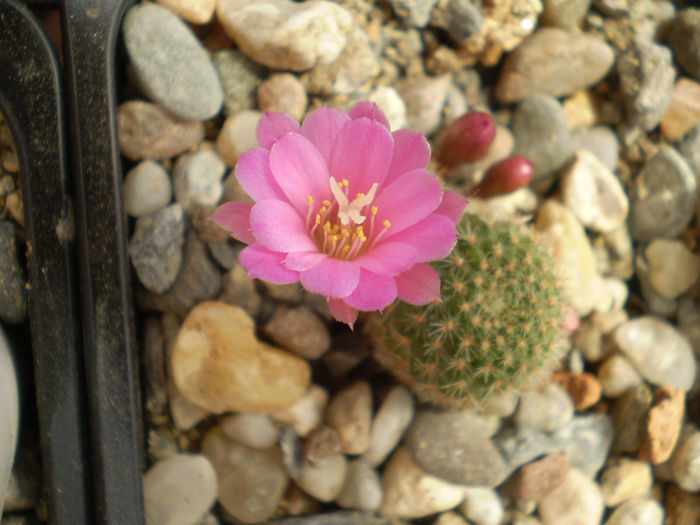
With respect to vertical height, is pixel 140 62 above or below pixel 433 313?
above

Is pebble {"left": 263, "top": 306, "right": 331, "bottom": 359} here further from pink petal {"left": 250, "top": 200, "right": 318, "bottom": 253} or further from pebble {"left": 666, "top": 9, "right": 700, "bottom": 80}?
pebble {"left": 666, "top": 9, "right": 700, "bottom": 80}

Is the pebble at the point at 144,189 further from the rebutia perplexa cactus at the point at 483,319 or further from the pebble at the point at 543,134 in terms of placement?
the pebble at the point at 543,134

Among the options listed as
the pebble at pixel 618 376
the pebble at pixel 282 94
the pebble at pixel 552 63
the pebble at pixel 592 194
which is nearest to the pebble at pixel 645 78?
the pebble at pixel 552 63

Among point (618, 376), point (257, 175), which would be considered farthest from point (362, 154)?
point (618, 376)

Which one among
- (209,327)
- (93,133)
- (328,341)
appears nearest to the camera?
(93,133)

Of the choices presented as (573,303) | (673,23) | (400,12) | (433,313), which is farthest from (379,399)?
(673,23)

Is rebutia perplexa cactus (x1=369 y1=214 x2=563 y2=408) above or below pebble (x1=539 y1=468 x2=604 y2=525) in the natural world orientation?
above

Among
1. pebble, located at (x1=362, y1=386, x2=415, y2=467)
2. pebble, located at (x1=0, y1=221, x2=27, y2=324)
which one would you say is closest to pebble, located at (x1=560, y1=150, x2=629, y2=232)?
pebble, located at (x1=362, y1=386, x2=415, y2=467)

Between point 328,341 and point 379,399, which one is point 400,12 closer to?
point 328,341
